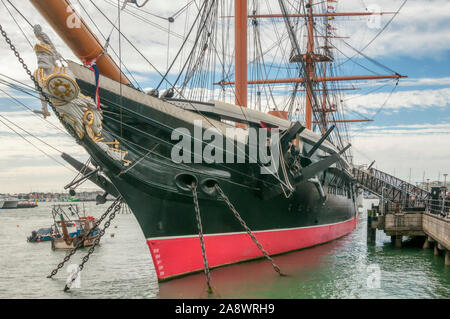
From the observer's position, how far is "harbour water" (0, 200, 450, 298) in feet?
34.6

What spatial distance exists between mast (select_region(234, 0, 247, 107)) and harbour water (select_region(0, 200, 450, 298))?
5.47 metres

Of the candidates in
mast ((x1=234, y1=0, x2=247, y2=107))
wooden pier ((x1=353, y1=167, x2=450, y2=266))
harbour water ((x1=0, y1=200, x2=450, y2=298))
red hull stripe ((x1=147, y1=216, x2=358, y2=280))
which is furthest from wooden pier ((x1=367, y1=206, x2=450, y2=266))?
mast ((x1=234, y1=0, x2=247, y2=107))

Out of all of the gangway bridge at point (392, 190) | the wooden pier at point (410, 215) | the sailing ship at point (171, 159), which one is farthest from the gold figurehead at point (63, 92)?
the gangway bridge at point (392, 190)

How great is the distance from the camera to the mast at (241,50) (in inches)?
574

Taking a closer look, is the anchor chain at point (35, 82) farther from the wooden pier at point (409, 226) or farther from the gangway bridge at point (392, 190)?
the gangway bridge at point (392, 190)

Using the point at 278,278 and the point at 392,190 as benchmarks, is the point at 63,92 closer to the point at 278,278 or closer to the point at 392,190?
the point at 278,278

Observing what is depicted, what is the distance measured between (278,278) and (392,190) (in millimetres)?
16423

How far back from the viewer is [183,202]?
10961 mm

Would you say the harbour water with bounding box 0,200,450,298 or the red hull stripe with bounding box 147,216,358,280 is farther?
the red hull stripe with bounding box 147,216,358,280

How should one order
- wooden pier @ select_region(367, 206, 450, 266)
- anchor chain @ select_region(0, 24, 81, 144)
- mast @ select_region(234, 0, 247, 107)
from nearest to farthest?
anchor chain @ select_region(0, 24, 81, 144) → mast @ select_region(234, 0, 247, 107) → wooden pier @ select_region(367, 206, 450, 266)

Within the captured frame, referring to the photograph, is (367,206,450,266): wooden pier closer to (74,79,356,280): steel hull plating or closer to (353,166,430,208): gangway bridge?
(353,166,430,208): gangway bridge

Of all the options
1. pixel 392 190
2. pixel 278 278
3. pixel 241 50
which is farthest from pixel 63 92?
pixel 392 190
